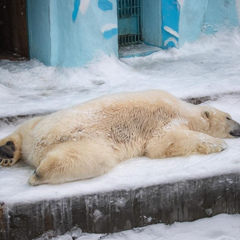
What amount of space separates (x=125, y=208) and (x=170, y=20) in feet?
16.5

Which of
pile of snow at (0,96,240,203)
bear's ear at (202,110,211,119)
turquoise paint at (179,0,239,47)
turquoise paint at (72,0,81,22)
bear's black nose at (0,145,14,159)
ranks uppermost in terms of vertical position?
turquoise paint at (72,0,81,22)

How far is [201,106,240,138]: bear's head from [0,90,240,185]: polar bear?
84 millimetres

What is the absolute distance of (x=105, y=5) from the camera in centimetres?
677

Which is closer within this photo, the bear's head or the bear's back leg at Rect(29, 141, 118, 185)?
the bear's back leg at Rect(29, 141, 118, 185)

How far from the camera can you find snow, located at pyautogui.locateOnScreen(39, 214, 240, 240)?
10.4ft

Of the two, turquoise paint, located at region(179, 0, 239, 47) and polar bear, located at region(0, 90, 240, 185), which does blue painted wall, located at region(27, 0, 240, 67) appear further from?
polar bear, located at region(0, 90, 240, 185)

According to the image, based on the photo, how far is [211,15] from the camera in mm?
8273

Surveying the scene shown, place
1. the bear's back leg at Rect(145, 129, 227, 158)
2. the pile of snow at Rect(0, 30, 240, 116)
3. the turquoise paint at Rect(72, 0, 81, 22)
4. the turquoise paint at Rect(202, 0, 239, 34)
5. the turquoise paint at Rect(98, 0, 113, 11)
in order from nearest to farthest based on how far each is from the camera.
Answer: the bear's back leg at Rect(145, 129, 227, 158), the pile of snow at Rect(0, 30, 240, 116), the turquoise paint at Rect(72, 0, 81, 22), the turquoise paint at Rect(98, 0, 113, 11), the turquoise paint at Rect(202, 0, 239, 34)

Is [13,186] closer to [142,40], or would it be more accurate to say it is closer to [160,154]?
[160,154]

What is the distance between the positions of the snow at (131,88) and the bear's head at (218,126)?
86mm

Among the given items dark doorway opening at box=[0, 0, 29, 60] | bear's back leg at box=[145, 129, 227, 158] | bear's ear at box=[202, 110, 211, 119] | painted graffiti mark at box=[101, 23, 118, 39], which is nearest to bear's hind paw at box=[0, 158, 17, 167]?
bear's back leg at box=[145, 129, 227, 158]

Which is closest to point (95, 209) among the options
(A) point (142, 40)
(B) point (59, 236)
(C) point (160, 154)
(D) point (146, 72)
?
(B) point (59, 236)

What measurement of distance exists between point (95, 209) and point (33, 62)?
14.2 ft

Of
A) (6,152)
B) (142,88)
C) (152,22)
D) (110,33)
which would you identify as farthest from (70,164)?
(152,22)
